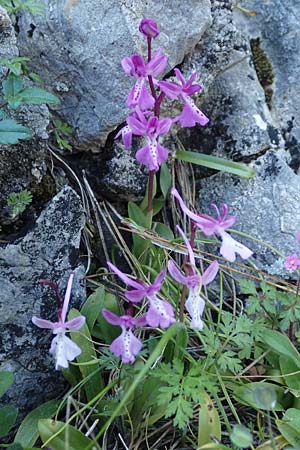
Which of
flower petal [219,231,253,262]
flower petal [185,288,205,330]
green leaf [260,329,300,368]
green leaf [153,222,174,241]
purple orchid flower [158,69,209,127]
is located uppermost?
purple orchid flower [158,69,209,127]

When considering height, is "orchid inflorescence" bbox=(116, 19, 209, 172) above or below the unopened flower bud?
below

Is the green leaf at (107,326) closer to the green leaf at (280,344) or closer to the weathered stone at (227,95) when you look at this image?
the green leaf at (280,344)

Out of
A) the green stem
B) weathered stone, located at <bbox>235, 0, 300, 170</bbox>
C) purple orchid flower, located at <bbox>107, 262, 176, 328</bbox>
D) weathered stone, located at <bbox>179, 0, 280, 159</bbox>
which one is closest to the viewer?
the green stem

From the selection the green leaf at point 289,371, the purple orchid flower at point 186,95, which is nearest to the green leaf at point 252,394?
the green leaf at point 289,371

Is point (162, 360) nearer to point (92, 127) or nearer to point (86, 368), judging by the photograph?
point (86, 368)

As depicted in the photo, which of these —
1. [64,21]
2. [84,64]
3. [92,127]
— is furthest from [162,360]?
[64,21]

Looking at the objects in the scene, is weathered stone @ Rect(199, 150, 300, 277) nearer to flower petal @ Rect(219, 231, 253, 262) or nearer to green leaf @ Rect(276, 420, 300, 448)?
green leaf @ Rect(276, 420, 300, 448)

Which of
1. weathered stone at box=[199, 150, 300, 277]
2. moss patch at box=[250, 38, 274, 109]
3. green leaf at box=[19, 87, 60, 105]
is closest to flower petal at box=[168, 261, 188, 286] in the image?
green leaf at box=[19, 87, 60, 105]
